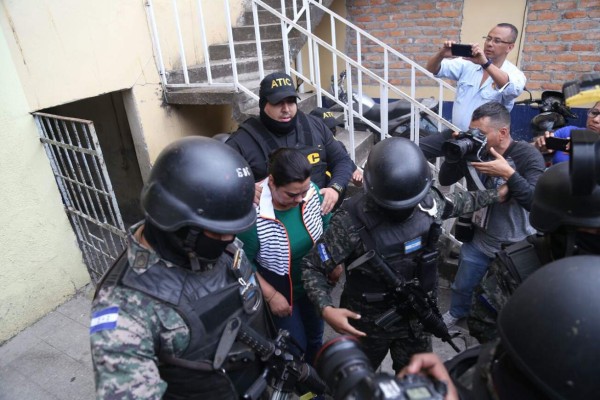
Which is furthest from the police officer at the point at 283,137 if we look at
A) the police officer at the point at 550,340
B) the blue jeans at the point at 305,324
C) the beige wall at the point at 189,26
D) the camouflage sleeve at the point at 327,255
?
the beige wall at the point at 189,26

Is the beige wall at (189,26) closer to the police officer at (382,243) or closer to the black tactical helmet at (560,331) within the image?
the police officer at (382,243)

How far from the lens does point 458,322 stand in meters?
2.97

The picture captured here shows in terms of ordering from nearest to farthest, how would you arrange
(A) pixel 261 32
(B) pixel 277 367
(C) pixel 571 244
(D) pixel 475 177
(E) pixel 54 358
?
(C) pixel 571 244
(B) pixel 277 367
(D) pixel 475 177
(E) pixel 54 358
(A) pixel 261 32

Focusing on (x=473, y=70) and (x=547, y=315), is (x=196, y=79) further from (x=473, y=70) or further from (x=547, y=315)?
(x=547, y=315)

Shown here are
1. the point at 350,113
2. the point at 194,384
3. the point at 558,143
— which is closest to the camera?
the point at 194,384

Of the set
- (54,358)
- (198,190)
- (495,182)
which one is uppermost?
(198,190)

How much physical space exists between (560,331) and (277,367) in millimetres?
1086

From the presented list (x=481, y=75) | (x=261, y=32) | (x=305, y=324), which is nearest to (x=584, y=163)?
(x=305, y=324)

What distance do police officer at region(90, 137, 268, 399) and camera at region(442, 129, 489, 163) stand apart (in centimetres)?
135

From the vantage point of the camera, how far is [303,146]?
2682mm

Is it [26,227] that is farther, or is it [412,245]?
[26,227]

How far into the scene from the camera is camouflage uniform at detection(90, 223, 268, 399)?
3.74ft

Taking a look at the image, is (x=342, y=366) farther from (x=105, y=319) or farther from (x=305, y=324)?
(x=305, y=324)

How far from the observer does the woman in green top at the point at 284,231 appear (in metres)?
1.99
